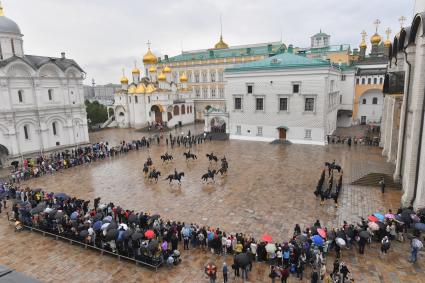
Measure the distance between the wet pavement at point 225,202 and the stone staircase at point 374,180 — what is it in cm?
63

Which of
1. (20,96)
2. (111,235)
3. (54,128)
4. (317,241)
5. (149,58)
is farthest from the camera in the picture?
(149,58)

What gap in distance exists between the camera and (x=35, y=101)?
28875mm

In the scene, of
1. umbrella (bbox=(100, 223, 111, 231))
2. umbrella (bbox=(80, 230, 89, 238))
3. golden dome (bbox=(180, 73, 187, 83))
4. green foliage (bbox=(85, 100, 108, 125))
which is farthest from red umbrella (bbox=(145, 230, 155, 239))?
green foliage (bbox=(85, 100, 108, 125))

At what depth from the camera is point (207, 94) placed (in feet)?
178

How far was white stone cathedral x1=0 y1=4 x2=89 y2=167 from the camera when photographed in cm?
2672

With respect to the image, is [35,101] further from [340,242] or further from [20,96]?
[340,242]

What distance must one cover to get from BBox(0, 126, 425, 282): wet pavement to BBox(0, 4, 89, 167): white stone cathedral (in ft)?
26.6

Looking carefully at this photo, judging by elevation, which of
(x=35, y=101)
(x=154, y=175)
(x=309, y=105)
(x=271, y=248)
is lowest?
(x=271, y=248)

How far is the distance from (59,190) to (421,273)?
20.2 m

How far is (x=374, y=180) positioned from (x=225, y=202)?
10182mm

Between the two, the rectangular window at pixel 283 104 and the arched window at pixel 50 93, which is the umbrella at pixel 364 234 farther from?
the arched window at pixel 50 93

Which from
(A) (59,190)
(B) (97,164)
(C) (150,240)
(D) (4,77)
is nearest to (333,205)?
(C) (150,240)

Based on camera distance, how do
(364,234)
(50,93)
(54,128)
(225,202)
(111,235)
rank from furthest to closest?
(54,128)
(50,93)
(225,202)
(111,235)
(364,234)

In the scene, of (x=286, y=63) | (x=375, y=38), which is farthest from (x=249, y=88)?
(x=375, y=38)
